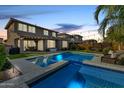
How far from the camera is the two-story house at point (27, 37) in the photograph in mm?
25228

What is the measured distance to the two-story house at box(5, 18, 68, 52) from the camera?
993 inches

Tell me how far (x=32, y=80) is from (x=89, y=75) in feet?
14.2

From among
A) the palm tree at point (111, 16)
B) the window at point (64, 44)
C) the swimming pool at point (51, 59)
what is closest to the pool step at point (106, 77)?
the palm tree at point (111, 16)

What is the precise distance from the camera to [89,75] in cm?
1107

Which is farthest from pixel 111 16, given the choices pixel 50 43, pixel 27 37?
pixel 50 43

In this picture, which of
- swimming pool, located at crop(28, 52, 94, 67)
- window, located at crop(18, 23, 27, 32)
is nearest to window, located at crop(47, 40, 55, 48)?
window, located at crop(18, 23, 27, 32)

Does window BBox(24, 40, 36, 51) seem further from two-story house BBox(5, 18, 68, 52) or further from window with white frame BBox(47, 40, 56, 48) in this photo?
window with white frame BBox(47, 40, 56, 48)

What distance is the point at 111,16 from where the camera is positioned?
1154 centimetres

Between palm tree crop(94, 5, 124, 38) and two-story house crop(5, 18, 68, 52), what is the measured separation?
13.9m

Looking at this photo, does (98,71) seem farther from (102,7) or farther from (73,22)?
(73,22)

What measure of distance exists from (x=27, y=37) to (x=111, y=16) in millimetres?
16710

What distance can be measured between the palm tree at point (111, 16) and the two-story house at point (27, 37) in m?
13.9

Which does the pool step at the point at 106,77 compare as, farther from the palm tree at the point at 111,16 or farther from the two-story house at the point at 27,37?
the two-story house at the point at 27,37
